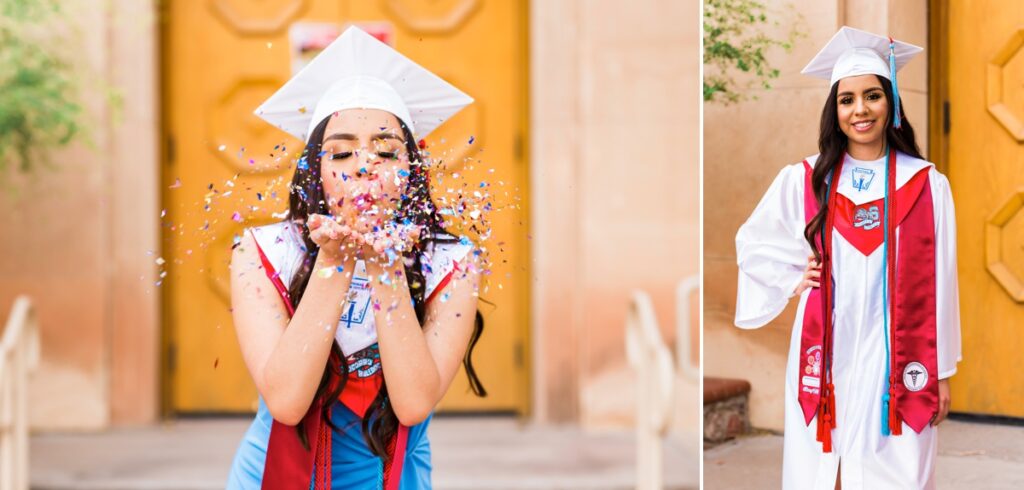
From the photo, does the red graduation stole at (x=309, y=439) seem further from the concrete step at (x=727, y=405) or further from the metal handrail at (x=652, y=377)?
the metal handrail at (x=652, y=377)

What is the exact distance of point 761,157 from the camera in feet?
8.53

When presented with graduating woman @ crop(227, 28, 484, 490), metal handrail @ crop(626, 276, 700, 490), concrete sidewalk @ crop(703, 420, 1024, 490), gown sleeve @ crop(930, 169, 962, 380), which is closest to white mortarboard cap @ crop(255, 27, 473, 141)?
graduating woman @ crop(227, 28, 484, 490)

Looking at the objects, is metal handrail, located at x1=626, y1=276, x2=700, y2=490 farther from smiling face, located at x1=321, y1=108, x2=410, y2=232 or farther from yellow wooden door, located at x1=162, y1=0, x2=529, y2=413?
smiling face, located at x1=321, y1=108, x2=410, y2=232

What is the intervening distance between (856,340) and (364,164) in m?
1.14

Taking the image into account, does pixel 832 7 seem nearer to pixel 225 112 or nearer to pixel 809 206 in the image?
pixel 809 206

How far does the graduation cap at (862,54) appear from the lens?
2.29 meters

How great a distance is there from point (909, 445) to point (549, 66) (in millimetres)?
3331

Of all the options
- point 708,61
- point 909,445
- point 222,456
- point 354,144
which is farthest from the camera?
point 222,456

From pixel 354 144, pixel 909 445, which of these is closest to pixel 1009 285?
pixel 909 445

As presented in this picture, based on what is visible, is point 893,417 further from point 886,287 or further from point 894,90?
point 894,90

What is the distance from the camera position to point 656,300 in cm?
534

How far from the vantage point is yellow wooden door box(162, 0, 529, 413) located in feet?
17.8

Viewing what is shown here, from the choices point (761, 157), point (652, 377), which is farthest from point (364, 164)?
point (652, 377)

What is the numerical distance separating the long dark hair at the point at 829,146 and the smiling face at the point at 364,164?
0.97m
